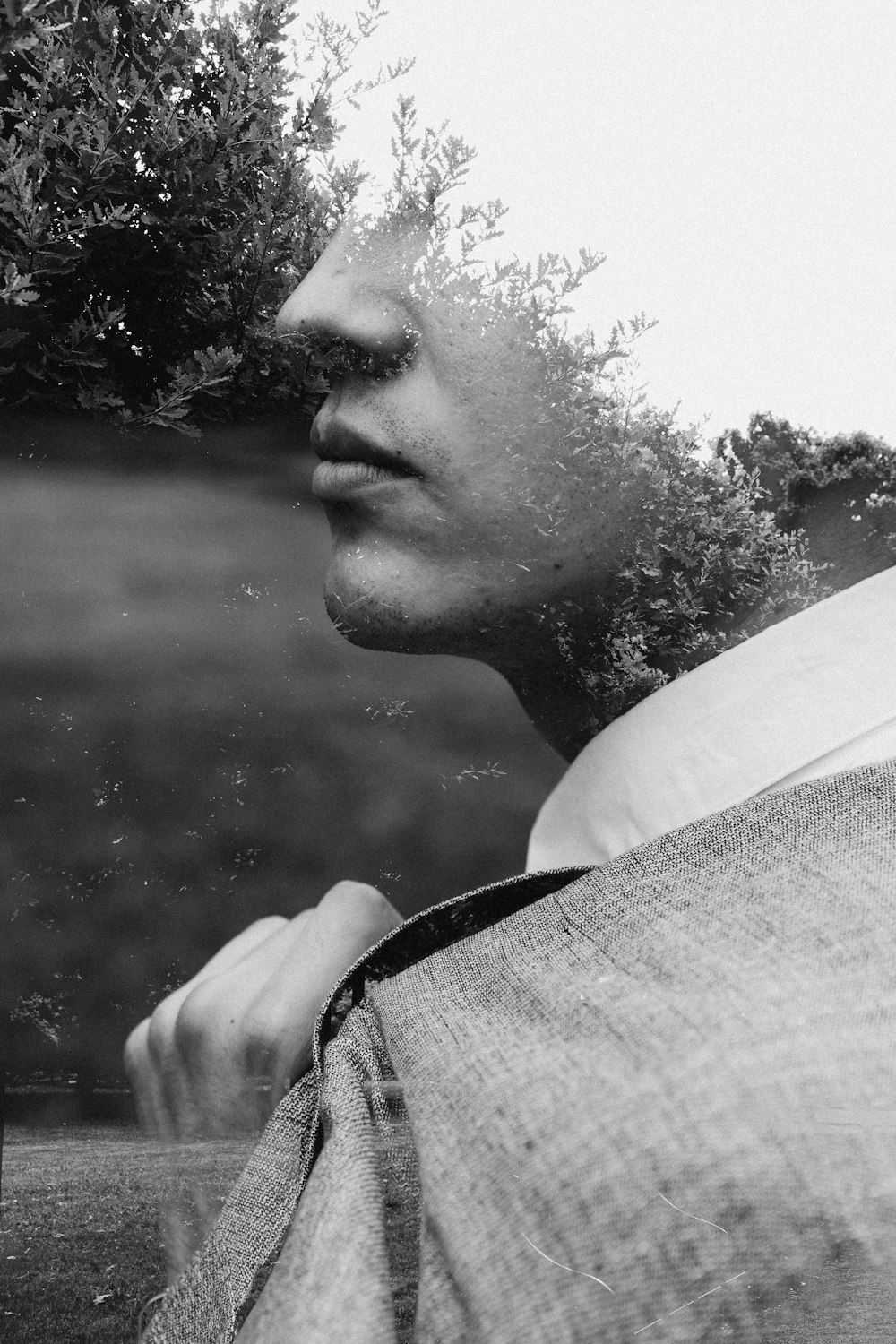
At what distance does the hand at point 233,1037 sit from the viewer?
82 cm

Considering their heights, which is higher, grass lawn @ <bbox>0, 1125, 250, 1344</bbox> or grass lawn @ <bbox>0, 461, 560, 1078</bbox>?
grass lawn @ <bbox>0, 461, 560, 1078</bbox>

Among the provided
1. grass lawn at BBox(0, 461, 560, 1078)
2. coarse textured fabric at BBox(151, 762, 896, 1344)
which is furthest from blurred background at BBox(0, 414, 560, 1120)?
A: coarse textured fabric at BBox(151, 762, 896, 1344)

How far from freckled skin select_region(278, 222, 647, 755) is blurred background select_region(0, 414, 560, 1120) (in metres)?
0.03

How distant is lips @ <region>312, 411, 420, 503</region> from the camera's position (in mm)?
853

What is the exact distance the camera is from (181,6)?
2.67ft

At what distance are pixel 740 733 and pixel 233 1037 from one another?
17.8 inches

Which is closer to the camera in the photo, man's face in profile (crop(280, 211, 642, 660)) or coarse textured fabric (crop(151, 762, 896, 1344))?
coarse textured fabric (crop(151, 762, 896, 1344))

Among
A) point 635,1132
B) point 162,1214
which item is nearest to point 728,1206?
point 635,1132

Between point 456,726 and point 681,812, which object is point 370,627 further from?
point 681,812

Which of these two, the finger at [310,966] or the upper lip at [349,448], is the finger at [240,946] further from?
the upper lip at [349,448]

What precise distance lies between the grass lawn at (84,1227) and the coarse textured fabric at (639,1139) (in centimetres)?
17

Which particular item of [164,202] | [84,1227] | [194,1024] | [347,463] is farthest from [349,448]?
[84,1227]

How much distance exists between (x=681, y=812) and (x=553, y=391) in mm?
341

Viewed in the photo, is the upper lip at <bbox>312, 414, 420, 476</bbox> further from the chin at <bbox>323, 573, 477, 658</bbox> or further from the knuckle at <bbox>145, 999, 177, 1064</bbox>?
the knuckle at <bbox>145, 999, 177, 1064</bbox>
